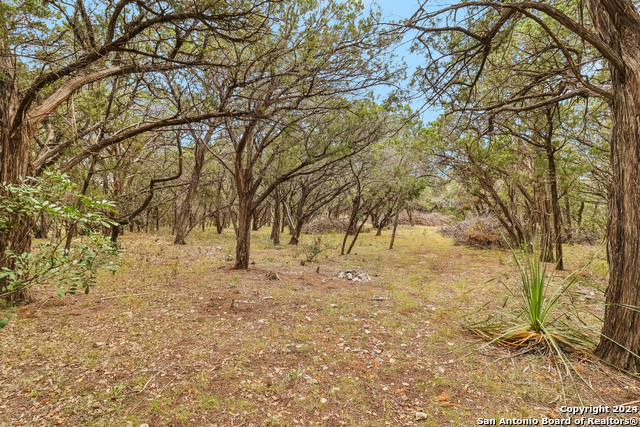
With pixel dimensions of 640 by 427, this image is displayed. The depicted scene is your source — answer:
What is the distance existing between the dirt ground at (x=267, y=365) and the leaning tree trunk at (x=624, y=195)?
9.1 inches

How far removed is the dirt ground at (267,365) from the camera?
2.52 meters

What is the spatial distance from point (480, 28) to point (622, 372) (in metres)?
4.67

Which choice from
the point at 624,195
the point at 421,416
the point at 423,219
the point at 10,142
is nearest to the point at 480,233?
the point at 624,195

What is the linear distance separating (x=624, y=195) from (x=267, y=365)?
4155 millimetres

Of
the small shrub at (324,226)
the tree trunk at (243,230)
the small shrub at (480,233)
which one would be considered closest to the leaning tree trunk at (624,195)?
the tree trunk at (243,230)

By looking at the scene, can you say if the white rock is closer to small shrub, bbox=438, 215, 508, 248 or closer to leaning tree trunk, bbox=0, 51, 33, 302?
leaning tree trunk, bbox=0, 51, 33, 302

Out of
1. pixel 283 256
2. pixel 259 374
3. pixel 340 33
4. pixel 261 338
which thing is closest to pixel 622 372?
pixel 259 374

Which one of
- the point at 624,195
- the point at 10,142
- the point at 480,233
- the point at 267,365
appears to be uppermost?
the point at 10,142

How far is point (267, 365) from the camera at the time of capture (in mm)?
3295

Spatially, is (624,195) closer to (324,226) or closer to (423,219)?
(324,226)

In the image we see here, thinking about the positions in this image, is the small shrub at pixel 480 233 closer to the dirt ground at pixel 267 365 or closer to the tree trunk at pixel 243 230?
the dirt ground at pixel 267 365

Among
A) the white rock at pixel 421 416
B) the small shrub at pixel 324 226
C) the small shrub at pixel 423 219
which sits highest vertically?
the small shrub at pixel 423 219

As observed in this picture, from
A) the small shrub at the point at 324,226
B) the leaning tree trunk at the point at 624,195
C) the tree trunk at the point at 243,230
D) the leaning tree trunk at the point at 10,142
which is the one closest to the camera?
the leaning tree trunk at the point at 624,195

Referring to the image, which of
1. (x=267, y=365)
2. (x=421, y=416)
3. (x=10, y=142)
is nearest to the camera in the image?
(x=421, y=416)
